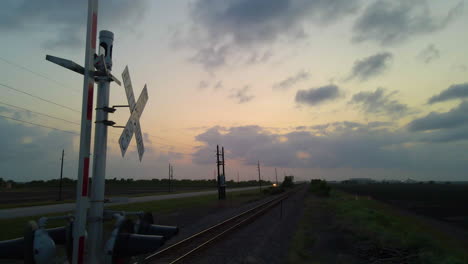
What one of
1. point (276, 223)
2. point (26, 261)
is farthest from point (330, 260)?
point (26, 261)

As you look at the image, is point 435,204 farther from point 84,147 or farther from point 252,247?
point 84,147

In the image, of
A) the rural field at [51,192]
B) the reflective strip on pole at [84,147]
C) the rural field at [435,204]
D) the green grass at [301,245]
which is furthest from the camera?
the rural field at [51,192]

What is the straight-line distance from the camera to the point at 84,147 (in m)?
2.72

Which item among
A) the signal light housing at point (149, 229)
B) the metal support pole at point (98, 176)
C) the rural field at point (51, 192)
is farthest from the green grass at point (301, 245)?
the rural field at point (51, 192)

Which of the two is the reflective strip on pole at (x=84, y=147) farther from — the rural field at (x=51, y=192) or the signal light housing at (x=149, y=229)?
the rural field at (x=51, y=192)

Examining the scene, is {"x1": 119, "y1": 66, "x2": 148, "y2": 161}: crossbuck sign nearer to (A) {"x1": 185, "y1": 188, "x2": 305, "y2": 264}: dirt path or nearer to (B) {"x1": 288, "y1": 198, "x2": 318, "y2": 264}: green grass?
(A) {"x1": 185, "y1": 188, "x2": 305, "y2": 264}: dirt path

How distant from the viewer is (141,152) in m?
3.45

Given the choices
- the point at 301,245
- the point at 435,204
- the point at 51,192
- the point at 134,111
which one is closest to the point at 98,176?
the point at 134,111

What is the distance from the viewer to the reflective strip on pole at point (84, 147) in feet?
8.64

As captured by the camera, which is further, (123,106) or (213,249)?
(213,249)

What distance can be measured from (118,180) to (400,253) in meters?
125

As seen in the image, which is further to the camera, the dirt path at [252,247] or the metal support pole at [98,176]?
the dirt path at [252,247]

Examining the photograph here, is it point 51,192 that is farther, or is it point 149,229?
point 51,192

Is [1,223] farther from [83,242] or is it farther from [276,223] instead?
[83,242]
